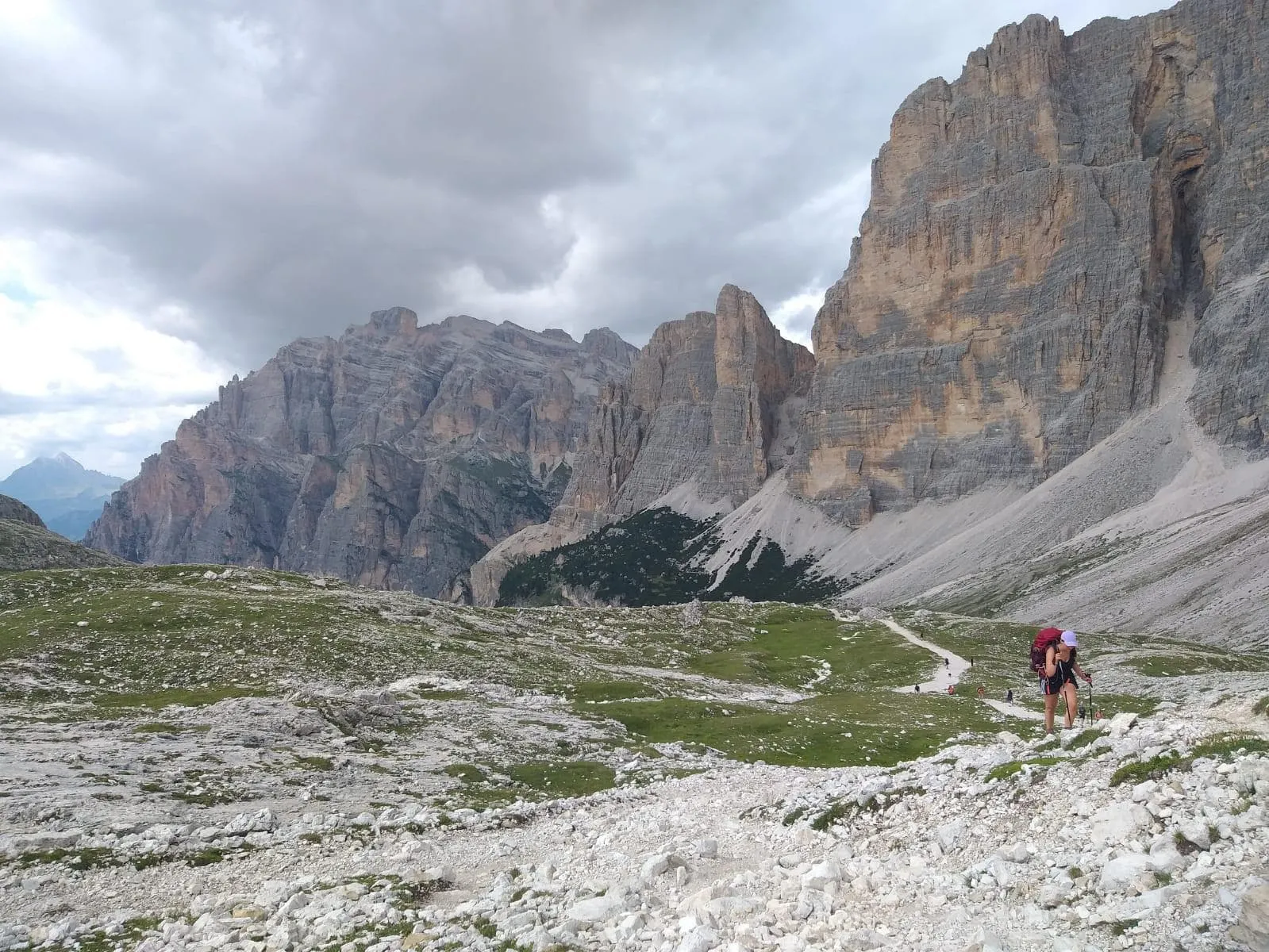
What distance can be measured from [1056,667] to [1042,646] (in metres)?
0.60

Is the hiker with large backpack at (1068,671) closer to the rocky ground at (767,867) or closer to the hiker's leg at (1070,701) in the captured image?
the hiker's leg at (1070,701)

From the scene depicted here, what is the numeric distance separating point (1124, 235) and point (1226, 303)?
1282 inches

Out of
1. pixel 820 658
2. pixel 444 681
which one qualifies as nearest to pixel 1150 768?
pixel 444 681

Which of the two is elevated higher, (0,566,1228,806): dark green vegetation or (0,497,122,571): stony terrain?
(0,497,122,571): stony terrain

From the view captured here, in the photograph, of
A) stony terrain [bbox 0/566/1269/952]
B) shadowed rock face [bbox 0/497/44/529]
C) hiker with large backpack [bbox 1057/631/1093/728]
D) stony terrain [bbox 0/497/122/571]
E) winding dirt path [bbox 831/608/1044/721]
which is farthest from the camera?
shadowed rock face [bbox 0/497/44/529]

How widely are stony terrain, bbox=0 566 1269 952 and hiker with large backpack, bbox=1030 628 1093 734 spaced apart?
5.54 feet

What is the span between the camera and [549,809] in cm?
2327

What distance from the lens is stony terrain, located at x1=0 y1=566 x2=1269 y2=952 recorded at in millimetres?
10391

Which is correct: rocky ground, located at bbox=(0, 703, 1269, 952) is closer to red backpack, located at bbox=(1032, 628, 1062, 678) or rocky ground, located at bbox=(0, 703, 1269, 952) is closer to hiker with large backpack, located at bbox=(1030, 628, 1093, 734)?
hiker with large backpack, located at bbox=(1030, 628, 1093, 734)

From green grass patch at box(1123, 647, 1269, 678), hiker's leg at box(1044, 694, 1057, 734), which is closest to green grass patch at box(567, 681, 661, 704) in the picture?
hiker's leg at box(1044, 694, 1057, 734)

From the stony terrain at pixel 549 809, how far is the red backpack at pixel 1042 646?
2278 millimetres

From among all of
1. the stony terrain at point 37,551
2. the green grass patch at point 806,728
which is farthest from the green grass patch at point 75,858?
the stony terrain at point 37,551

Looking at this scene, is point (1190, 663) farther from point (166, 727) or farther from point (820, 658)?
point (166, 727)

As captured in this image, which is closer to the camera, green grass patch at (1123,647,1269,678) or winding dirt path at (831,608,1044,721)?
winding dirt path at (831,608,1044,721)
